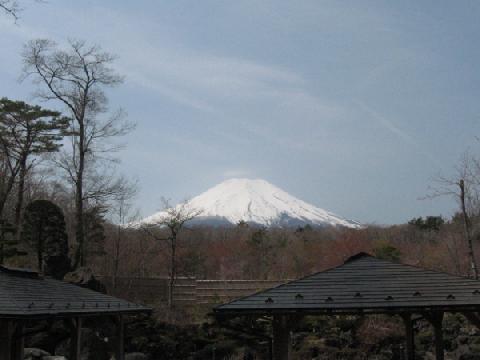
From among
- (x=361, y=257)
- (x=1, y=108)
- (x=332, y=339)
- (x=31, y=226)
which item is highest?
(x=1, y=108)

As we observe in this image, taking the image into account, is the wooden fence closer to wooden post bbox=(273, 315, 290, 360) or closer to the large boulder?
the large boulder

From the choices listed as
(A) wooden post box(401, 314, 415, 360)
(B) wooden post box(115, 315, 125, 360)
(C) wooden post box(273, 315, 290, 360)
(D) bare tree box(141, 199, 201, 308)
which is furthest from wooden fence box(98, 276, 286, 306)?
(C) wooden post box(273, 315, 290, 360)

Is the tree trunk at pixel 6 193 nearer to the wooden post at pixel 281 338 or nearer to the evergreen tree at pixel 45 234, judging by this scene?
→ the evergreen tree at pixel 45 234

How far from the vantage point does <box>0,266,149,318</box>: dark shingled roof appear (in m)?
9.45

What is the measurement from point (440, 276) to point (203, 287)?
16145mm

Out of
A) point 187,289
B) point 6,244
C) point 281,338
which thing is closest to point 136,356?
point 6,244

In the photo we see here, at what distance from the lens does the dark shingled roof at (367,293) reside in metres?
9.38

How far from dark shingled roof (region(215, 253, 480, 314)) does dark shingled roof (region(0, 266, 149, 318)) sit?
314 centimetres

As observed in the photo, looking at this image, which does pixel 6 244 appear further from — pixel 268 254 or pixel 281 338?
pixel 268 254

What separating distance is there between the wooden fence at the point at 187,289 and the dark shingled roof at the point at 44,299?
428 inches

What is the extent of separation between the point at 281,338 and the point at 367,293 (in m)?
1.65

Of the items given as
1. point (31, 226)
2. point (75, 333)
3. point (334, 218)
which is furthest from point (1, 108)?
point (334, 218)

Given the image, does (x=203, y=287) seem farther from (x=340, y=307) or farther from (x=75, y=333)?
(x=340, y=307)

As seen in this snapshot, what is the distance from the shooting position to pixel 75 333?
1170cm
